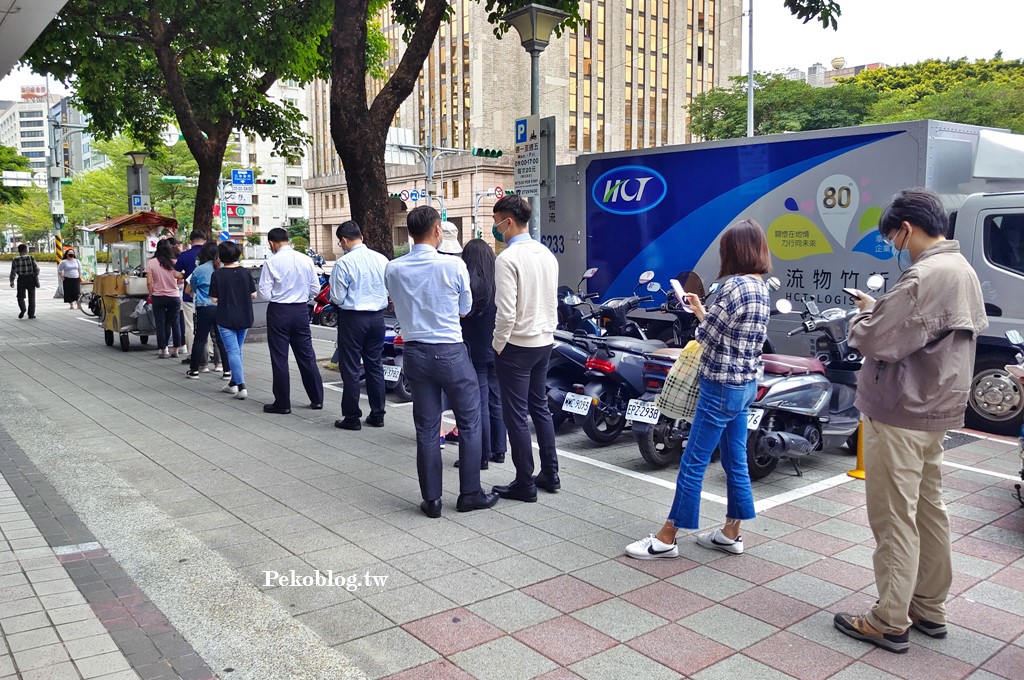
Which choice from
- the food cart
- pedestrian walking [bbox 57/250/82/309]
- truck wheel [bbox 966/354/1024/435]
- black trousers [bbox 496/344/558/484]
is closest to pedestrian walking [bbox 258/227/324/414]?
black trousers [bbox 496/344/558/484]

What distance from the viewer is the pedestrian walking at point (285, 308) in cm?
828

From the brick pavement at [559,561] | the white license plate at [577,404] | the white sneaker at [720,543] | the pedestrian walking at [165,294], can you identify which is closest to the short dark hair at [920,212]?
the brick pavement at [559,561]

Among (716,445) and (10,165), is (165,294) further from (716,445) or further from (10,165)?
(10,165)

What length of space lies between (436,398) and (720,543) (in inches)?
75.1

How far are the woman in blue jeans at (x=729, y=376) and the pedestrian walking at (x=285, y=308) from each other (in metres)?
4.86

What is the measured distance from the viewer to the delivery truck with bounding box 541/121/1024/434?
27.0ft

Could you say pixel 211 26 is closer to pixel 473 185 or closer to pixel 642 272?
pixel 642 272

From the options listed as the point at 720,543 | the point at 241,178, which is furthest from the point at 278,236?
the point at 241,178

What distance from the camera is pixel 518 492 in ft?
18.5

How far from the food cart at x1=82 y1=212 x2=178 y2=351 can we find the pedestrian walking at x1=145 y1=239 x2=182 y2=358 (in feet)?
1.82

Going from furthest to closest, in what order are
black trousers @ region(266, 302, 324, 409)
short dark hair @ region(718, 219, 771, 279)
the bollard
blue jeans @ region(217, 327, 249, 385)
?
blue jeans @ region(217, 327, 249, 385), black trousers @ region(266, 302, 324, 409), the bollard, short dark hair @ region(718, 219, 771, 279)

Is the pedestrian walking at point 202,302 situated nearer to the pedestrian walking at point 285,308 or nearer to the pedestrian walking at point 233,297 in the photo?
the pedestrian walking at point 233,297

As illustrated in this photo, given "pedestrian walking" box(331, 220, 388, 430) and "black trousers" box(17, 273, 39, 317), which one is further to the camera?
"black trousers" box(17, 273, 39, 317)

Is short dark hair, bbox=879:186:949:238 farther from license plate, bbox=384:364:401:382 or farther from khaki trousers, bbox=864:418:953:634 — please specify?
license plate, bbox=384:364:401:382
